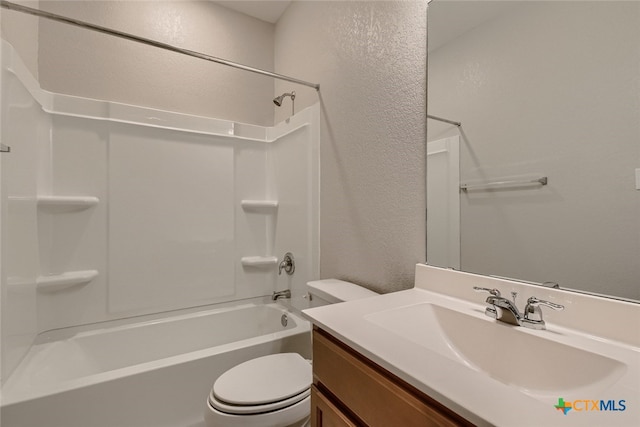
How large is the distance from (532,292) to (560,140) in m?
0.44

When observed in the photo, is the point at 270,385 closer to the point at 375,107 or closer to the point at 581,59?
the point at 375,107

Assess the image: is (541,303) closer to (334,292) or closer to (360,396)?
(360,396)

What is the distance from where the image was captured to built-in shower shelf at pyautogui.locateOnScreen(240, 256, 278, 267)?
2.25 meters

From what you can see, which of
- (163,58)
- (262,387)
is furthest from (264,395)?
(163,58)

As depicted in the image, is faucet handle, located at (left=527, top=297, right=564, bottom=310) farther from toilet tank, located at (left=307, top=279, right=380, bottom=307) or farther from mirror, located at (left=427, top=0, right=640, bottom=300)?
toilet tank, located at (left=307, top=279, right=380, bottom=307)

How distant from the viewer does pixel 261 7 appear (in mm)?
2311

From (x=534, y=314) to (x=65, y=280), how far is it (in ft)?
7.37

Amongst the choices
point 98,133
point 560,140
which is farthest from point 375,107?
point 98,133

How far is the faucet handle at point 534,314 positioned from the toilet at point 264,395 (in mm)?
675

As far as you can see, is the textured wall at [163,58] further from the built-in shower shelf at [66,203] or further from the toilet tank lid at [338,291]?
the toilet tank lid at [338,291]

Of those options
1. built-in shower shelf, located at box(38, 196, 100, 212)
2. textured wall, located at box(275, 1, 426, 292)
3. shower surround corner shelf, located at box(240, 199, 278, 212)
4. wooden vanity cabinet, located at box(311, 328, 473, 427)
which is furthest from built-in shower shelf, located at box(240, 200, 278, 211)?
wooden vanity cabinet, located at box(311, 328, 473, 427)

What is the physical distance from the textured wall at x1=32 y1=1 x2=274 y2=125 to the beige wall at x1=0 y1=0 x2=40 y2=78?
8 centimetres

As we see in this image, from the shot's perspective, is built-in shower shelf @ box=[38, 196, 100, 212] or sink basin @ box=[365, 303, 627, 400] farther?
built-in shower shelf @ box=[38, 196, 100, 212]

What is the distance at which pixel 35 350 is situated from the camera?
1.46m
